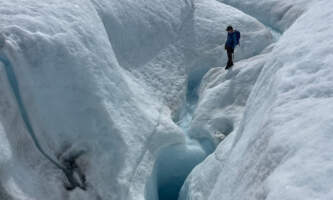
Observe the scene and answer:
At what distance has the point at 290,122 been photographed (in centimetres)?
542

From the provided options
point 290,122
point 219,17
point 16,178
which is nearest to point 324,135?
point 290,122

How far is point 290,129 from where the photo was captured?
525 cm

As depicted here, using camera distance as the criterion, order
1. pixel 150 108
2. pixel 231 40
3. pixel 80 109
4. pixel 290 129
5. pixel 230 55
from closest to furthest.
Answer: pixel 290 129 → pixel 80 109 → pixel 150 108 → pixel 231 40 → pixel 230 55

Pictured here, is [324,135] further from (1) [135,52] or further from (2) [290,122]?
(1) [135,52]

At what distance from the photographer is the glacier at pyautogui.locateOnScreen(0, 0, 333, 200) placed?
5.48 metres

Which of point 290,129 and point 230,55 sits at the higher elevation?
point 290,129

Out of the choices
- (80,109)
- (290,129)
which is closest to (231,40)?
(80,109)

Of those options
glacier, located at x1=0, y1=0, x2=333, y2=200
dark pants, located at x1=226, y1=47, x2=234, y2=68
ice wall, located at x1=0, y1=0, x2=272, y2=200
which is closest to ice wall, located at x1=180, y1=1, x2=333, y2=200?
glacier, located at x1=0, y1=0, x2=333, y2=200

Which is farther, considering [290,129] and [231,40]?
[231,40]

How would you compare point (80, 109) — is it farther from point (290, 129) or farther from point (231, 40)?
point (231, 40)

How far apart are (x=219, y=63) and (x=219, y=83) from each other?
178 cm

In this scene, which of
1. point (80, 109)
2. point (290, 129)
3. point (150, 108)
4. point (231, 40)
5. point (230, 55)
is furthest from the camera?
point (230, 55)

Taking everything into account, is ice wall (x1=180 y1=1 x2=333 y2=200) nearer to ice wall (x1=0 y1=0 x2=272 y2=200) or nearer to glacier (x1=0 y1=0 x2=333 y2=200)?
glacier (x1=0 y1=0 x2=333 y2=200)

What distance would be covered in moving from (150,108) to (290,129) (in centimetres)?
616
